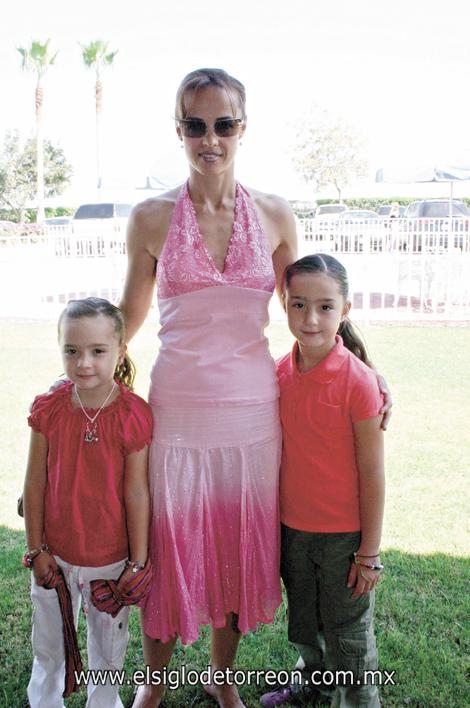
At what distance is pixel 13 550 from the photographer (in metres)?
3.51

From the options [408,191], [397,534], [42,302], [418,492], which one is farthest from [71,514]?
[408,191]

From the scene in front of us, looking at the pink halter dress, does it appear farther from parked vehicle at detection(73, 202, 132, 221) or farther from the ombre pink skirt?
parked vehicle at detection(73, 202, 132, 221)

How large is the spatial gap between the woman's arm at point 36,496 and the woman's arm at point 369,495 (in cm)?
91

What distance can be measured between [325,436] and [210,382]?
0.37 m

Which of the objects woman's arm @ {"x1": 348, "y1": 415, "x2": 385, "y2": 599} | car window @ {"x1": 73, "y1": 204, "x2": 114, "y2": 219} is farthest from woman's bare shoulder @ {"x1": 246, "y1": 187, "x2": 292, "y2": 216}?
car window @ {"x1": 73, "y1": 204, "x2": 114, "y2": 219}

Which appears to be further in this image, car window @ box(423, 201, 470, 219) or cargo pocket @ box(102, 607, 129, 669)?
car window @ box(423, 201, 470, 219)

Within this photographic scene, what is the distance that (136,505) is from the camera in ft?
6.73

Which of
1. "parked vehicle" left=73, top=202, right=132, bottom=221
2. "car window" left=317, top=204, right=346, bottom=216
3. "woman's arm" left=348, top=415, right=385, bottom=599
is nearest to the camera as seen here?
"woman's arm" left=348, top=415, right=385, bottom=599

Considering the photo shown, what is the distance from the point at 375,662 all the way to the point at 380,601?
1.00 metres

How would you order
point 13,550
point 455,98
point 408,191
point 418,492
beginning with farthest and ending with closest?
1. point 455,98
2. point 408,191
3. point 418,492
4. point 13,550

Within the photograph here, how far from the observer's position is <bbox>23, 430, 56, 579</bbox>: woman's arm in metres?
2.04

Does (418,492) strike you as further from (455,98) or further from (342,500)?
(455,98)

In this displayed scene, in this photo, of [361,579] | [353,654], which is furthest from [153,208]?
[353,654]

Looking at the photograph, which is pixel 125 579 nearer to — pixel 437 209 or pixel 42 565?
pixel 42 565
